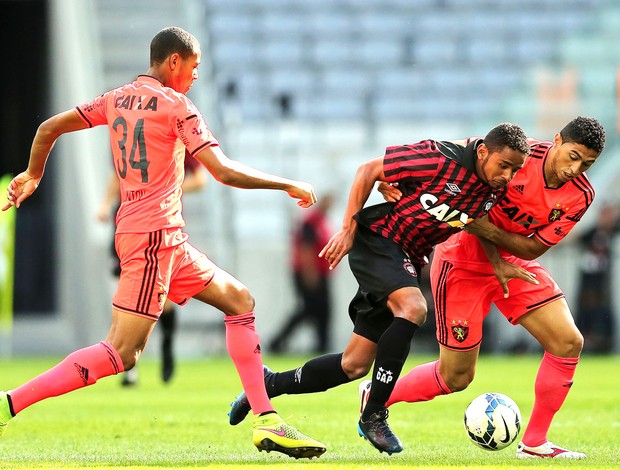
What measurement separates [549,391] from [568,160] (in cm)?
121

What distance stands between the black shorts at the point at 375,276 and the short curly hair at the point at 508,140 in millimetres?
Result: 776

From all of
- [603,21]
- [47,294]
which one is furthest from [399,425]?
[603,21]

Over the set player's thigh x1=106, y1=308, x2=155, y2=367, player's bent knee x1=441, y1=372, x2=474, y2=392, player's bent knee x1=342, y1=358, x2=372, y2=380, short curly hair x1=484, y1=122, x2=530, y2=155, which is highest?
short curly hair x1=484, y1=122, x2=530, y2=155

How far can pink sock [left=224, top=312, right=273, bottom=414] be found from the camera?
586 cm

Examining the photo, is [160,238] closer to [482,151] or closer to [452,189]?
[452,189]

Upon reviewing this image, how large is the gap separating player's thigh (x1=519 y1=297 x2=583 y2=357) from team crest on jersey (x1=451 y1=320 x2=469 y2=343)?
1.18 ft

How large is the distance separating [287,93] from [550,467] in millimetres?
15106

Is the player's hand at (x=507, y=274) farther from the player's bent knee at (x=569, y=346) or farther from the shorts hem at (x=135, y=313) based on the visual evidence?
the shorts hem at (x=135, y=313)

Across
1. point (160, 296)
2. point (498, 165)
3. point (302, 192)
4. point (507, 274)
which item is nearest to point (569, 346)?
point (507, 274)

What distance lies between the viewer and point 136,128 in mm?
5641

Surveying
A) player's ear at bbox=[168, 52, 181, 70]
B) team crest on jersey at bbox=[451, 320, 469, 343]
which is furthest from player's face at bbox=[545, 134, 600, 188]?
player's ear at bbox=[168, 52, 181, 70]

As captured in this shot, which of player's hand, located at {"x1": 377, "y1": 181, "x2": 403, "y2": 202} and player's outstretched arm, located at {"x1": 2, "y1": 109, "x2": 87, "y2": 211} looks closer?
player's outstretched arm, located at {"x1": 2, "y1": 109, "x2": 87, "y2": 211}

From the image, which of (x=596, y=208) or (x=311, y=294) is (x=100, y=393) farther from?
(x=596, y=208)

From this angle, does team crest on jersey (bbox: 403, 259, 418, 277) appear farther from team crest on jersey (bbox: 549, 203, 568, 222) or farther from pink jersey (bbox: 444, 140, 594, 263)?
team crest on jersey (bbox: 549, 203, 568, 222)
